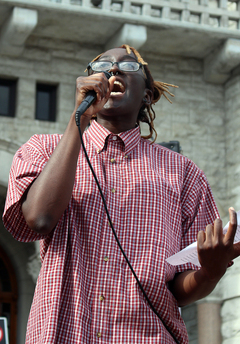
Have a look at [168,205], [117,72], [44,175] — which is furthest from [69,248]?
[117,72]

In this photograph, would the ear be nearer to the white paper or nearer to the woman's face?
the woman's face

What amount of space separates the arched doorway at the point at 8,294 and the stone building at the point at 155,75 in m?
0.01

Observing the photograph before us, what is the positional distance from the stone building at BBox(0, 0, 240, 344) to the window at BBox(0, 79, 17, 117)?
0.01 m

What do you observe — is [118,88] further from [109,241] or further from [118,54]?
[109,241]

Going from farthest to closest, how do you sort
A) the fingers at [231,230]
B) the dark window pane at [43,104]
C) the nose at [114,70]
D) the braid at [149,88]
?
the dark window pane at [43,104]
the braid at [149,88]
the nose at [114,70]
the fingers at [231,230]

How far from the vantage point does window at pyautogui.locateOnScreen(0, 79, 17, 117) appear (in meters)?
8.61

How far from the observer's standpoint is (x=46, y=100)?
8.78 m

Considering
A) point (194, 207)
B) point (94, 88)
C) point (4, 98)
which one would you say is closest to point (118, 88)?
point (94, 88)

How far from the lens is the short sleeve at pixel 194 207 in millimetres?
2199

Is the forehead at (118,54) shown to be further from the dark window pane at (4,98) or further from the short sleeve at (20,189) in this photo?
the dark window pane at (4,98)

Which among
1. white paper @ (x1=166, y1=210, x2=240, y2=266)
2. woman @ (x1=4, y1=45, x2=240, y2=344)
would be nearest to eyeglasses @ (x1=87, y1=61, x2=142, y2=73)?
A: woman @ (x1=4, y1=45, x2=240, y2=344)

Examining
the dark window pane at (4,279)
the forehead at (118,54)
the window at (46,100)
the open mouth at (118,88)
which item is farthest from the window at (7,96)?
the open mouth at (118,88)

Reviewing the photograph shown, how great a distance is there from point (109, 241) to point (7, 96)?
699 cm

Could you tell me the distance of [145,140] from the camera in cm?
233
